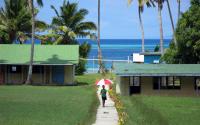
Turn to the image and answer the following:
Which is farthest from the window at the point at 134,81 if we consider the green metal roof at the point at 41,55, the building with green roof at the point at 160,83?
the green metal roof at the point at 41,55

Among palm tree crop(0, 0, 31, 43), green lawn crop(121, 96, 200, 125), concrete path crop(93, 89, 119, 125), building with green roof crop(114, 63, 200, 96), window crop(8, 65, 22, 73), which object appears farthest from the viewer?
palm tree crop(0, 0, 31, 43)

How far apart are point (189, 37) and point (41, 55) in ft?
49.5

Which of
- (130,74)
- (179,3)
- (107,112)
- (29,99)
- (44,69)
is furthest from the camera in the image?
(179,3)

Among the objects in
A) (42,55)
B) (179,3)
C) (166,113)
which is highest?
(179,3)

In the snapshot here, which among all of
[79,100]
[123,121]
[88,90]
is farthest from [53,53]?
[123,121]

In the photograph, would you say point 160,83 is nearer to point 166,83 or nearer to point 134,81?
point 166,83

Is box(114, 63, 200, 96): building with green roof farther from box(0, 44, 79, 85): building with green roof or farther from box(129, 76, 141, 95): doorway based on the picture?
box(0, 44, 79, 85): building with green roof

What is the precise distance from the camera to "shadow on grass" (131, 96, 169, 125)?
23.0 m

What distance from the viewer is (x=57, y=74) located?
49188mm

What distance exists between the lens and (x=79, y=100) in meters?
33.4

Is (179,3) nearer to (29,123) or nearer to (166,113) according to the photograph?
(166,113)

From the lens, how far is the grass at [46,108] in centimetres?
2275

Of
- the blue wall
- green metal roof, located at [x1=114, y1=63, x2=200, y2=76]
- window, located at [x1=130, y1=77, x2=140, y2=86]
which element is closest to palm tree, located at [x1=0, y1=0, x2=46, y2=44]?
the blue wall

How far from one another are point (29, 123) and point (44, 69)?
27.3 metres
